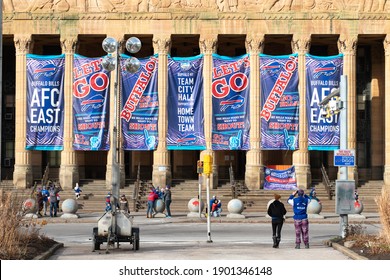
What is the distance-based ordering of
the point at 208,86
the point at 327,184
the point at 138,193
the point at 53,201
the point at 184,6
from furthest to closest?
1. the point at 184,6
2. the point at 208,86
3. the point at 327,184
4. the point at 138,193
5. the point at 53,201

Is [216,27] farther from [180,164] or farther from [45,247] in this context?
[45,247]

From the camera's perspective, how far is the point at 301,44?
56656 millimetres

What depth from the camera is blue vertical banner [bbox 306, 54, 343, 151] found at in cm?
5538

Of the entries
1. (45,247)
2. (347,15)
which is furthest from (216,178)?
(45,247)

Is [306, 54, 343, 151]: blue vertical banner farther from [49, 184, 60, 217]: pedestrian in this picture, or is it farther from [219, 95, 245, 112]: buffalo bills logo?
[49, 184, 60, 217]: pedestrian

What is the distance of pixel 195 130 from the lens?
55625 mm

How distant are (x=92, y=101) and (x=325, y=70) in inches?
591

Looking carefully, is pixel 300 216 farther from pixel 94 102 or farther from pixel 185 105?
pixel 94 102

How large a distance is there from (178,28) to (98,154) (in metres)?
11.1

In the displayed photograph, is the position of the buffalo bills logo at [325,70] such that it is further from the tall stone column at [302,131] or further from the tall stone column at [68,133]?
the tall stone column at [68,133]

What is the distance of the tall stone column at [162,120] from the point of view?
5616 cm

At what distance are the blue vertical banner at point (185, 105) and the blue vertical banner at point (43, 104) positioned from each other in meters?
7.27

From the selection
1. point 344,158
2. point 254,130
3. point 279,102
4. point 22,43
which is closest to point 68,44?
point 22,43

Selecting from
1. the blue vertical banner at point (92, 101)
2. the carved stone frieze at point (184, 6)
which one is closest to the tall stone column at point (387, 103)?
the carved stone frieze at point (184, 6)
